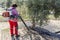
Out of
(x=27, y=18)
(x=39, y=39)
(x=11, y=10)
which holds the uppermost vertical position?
(x=11, y=10)

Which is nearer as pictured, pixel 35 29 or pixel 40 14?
pixel 40 14

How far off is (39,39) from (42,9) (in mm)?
1067

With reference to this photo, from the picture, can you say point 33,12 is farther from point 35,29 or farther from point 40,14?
point 35,29

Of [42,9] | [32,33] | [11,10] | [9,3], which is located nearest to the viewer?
[11,10]

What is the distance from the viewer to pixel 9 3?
9391mm

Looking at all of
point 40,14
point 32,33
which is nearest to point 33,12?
point 40,14

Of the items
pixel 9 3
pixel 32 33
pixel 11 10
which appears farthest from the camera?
pixel 9 3

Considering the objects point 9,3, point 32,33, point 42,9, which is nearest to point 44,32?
point 32,33

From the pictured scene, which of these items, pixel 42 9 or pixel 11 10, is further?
pixel 42 9

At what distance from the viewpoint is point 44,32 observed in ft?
28.9

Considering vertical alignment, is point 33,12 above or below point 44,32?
above

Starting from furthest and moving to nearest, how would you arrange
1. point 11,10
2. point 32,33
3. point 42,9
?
point 32,33 → point 42,9 → point 11,10

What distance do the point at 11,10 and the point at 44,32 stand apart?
2.06 meters

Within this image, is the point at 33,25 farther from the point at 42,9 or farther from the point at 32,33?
the point at 42,9
